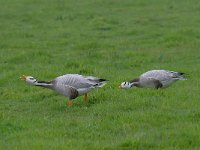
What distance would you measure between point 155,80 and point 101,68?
4345 mm

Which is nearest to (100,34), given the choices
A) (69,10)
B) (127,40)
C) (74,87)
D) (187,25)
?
(127,40)

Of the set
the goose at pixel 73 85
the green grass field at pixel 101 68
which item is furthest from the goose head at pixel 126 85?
the goose at pixel 73 85

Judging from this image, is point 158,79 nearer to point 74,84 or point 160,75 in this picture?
point 160,75

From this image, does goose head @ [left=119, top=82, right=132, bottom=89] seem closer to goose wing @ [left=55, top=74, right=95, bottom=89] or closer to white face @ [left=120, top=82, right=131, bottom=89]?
white face @ [left=120, top=82, right=131, bottom=89]

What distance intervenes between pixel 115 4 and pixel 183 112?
2514 cm

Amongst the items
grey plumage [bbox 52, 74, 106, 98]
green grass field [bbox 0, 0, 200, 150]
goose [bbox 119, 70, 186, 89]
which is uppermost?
grey plumage [bbox 52, 74, 106, 98]

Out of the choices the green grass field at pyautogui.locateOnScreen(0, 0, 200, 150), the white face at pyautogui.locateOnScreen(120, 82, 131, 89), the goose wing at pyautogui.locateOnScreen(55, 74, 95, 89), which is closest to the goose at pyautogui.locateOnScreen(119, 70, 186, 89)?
the white face at pyautogui.locateOnScreen(120, 82, 131, 89)

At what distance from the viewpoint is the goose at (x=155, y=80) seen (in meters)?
14.5

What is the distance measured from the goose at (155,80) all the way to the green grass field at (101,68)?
19cm

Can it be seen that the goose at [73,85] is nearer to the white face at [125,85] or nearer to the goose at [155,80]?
the white face at [125,85]

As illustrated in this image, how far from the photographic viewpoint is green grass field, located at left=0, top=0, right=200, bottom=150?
35.9 ft

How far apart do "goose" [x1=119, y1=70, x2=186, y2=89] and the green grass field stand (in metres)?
0.19

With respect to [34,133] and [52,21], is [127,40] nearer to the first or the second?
[52,21]

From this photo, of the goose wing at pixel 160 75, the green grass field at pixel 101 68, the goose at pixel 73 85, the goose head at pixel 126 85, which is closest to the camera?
the green grass field at pixel 101 68
